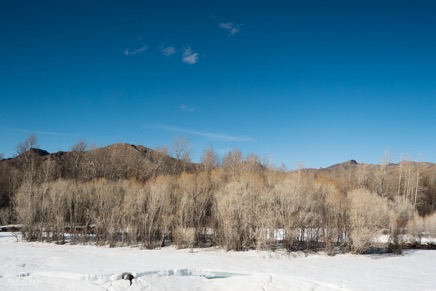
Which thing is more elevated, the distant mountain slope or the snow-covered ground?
the distant mountain slope

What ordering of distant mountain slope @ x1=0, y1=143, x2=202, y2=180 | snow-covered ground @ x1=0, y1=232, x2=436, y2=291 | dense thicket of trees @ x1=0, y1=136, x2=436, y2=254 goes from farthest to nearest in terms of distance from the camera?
distant mountain slope @ x1=0, y1=143, x2=202, y2=180 < dense thicket of trees @ x1=0, y1=136, x2=436, y2=254 < snow-covered ground @ x1=0, y1=232, x2=436, y2=291

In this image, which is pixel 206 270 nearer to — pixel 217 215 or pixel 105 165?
pixel 217 215

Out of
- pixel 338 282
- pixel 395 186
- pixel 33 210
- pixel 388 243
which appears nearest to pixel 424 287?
pixel 338 282

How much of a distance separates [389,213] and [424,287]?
45.1 ft

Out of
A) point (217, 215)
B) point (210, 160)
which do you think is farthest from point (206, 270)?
point (210, 160)

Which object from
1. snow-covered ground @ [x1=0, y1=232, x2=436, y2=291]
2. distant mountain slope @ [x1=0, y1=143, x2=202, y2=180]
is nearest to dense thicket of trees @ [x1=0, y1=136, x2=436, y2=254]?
snow-covered ground @ [x1=0, y1=232, x2=436, y2=291]

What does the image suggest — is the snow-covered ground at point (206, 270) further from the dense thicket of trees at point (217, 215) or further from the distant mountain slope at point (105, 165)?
the distant mountain slope at point (105, 165)

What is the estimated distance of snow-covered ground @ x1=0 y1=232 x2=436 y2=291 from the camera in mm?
16050

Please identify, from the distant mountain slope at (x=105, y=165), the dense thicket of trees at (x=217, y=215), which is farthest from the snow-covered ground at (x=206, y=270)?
the distant mountain slope at (x=105, y=165)

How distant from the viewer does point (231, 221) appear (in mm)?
26062

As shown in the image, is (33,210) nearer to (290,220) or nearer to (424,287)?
(290,220)

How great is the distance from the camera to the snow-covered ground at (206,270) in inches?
632

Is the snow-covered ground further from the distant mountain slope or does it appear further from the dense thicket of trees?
the distant mountain slope

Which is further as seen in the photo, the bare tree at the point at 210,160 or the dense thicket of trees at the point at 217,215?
the bare tree at the point at 210,160
